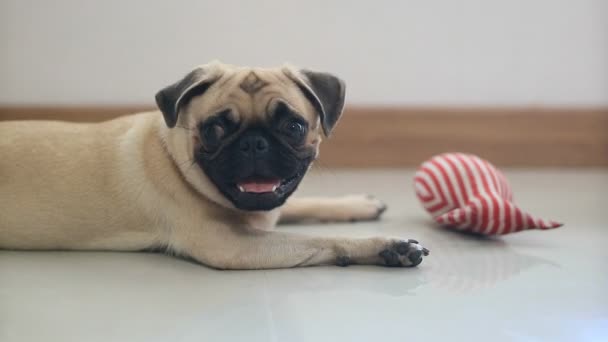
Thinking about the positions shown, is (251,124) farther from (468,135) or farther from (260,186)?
(468,135)

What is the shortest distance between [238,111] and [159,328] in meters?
0.58

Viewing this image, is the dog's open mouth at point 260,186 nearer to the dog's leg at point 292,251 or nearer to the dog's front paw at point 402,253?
the dog's leg at point 292,251

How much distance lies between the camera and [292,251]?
5.75ft

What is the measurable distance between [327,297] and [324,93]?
A: 545 mm

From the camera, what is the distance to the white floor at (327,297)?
1331 mm

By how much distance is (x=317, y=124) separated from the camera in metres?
1.83

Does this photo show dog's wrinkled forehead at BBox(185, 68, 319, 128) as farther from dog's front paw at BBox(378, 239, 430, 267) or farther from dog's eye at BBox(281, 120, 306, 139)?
dog's front paw at BBox(378, 239, 430, 267)

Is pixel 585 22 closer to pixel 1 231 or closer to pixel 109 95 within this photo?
pixel 109 95

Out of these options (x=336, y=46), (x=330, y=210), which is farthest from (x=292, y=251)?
(x=336, y=46)

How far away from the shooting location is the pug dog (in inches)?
67.2

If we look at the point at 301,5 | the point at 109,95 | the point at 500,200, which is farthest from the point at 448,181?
the point at 109,95

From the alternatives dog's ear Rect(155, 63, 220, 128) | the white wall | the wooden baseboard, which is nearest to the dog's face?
dog's ear Rect(155, 63, 220, 128)

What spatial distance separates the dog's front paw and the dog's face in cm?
28

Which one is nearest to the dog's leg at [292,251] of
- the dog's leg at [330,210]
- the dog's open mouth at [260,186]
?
the dog's open mouth at [260,186]
